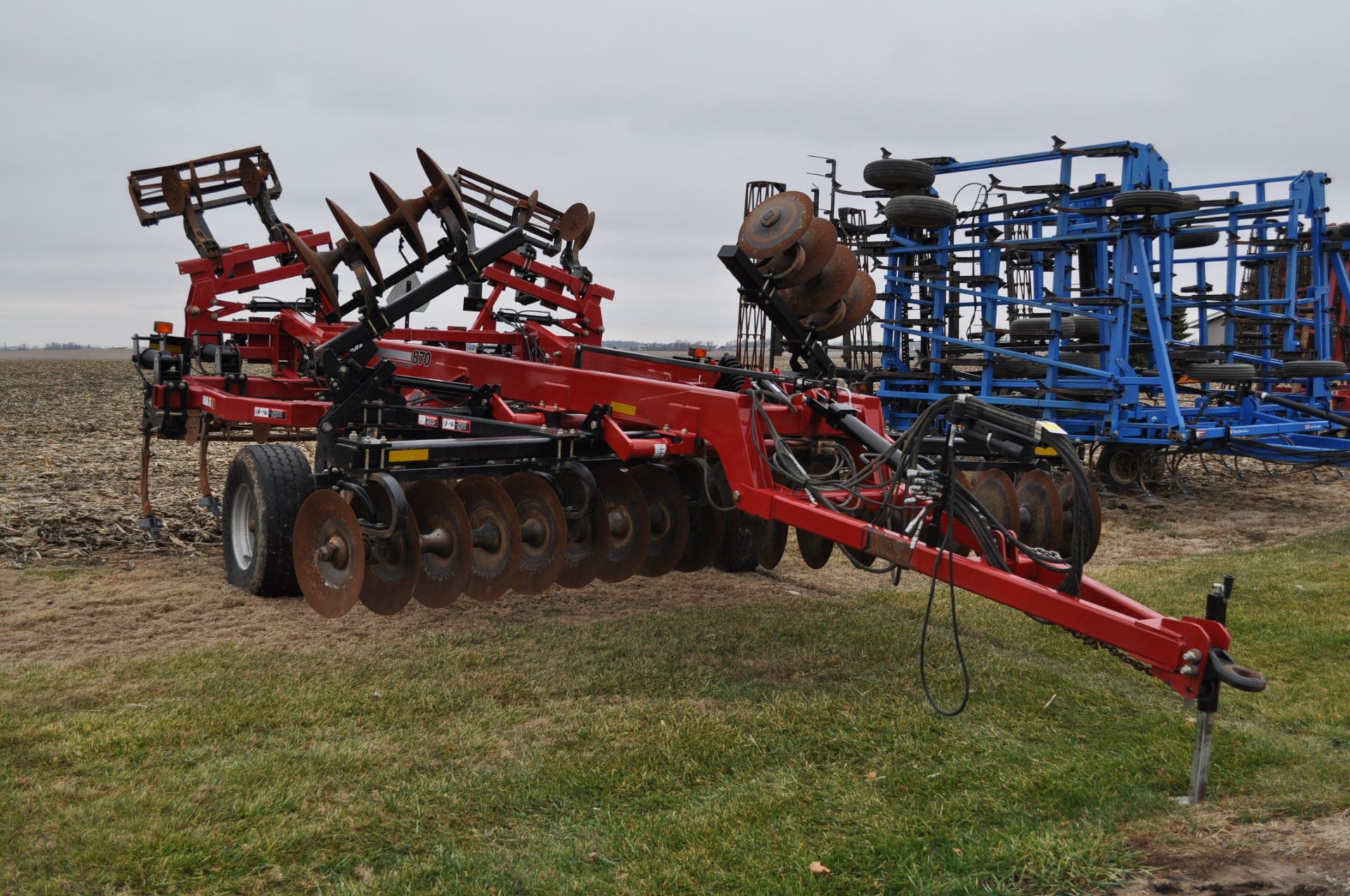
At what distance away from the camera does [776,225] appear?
20.9ft

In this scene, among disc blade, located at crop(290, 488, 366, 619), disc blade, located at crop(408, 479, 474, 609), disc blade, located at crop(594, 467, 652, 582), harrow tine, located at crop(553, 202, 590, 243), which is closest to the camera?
disc blade, located at crop(290, 488, 366, 619)

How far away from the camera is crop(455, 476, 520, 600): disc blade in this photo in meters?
5.41

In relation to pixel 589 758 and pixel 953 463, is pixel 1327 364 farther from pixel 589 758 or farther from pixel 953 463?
pixel 589 758

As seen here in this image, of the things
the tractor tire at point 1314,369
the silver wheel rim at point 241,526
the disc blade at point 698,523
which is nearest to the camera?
the disc blade at point 698,523

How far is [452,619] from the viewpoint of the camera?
21.2 ft

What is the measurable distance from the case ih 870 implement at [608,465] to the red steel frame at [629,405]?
0.02 m

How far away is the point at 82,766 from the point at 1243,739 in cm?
453

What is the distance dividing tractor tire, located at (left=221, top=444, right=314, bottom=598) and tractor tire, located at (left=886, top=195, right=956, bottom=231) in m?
6.71

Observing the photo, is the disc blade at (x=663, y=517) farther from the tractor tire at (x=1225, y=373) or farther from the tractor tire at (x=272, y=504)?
the tractor tire at (x=1225, y=373)

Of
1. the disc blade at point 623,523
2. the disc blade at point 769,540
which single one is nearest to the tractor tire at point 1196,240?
the disc blade at point 769,540

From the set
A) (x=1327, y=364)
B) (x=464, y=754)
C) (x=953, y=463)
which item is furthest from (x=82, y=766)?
(x=1327, y=364)

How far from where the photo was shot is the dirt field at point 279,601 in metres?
3.62

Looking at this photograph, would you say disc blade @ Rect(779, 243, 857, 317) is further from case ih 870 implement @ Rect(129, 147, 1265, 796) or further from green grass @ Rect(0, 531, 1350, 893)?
green grass @ Rect(0, 531, 1350, 893)

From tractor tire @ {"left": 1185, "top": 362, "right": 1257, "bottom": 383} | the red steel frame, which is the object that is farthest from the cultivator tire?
the red steel frame
